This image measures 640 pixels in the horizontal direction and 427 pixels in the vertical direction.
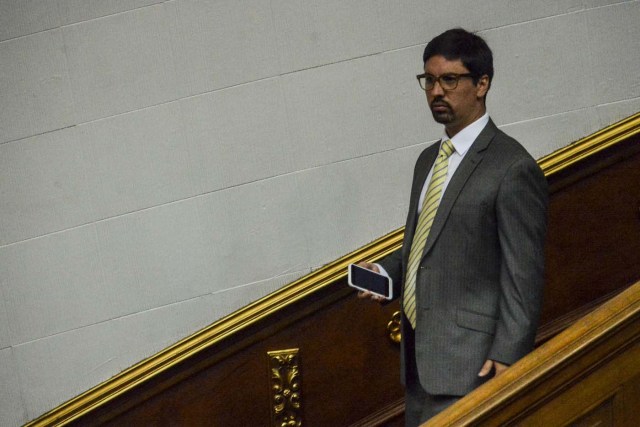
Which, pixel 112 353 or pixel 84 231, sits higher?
pixel 84 231

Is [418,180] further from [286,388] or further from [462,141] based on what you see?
[286,388]

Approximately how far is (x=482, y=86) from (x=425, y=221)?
333 mm

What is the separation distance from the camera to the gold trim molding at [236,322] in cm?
323

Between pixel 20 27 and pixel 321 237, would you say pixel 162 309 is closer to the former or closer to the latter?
pixel 321 237

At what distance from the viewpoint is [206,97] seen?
131 inches

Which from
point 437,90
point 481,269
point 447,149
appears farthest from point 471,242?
point 437,90

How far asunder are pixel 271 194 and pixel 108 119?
0.61 metres

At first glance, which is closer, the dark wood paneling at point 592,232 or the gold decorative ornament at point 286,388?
the dark wood paneling at point 592,232

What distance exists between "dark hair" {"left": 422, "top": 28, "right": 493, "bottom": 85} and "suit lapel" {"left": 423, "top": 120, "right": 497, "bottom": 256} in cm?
13

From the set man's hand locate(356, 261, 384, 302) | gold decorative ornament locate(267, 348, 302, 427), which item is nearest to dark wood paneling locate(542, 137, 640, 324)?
gold decorative ornament locate(267, 348, 302, 427)

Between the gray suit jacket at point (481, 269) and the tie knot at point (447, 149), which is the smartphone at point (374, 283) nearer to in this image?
the gray suit jacket at point (481, 269)

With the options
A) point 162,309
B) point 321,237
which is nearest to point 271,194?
point 321,237

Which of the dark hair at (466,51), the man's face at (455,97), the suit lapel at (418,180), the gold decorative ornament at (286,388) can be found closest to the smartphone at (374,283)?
the suit lapel at (418,180)

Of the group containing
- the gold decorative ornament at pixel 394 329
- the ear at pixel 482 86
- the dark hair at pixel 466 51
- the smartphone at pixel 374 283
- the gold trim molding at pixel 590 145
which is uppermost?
the dark hair at pixel 466 51
